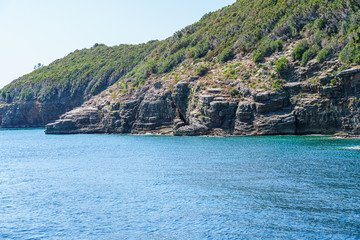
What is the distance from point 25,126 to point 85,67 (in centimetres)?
4051

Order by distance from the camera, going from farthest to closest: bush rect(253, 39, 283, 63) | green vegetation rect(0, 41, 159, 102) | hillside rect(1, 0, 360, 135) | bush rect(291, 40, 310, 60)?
green vegetation rect(0, 41, 159, 102) → bush rect(253, 39, 283, 63) → bush rect(291, 40, 310, 60) → hillside rect(1, 0, 360, 135)

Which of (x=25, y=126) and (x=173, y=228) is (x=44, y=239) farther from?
(x=25, y=126)

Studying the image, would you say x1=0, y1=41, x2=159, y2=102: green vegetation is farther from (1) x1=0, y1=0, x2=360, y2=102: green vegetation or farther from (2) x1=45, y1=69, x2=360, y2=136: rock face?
(2) x1=45, y1=69, x2=360, y2=136: rock face

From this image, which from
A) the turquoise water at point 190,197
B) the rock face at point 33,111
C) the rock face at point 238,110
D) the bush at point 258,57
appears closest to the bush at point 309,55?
the rock face at point 238,110

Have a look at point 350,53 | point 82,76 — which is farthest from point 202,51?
point 82,76

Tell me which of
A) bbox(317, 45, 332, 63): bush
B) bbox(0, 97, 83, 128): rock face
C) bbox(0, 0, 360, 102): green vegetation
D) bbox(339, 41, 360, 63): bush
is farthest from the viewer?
bbox(0, 97, 83, 128): rock face

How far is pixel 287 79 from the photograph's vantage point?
245 feet

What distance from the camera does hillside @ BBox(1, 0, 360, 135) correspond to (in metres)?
71.2

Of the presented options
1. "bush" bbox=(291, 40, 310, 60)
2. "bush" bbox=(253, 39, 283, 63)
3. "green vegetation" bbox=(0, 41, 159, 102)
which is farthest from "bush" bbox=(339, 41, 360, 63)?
"green vegetation" bbox=(0, 41, 159, 102)

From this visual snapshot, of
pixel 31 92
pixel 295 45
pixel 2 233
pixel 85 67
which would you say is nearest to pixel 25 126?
pixel 31 92

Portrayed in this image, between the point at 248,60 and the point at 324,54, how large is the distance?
73.0 feet

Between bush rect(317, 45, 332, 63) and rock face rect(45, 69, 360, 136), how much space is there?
222 inches

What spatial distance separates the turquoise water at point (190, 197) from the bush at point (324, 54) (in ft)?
91.8

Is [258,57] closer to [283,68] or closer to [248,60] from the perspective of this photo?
[248,60]
